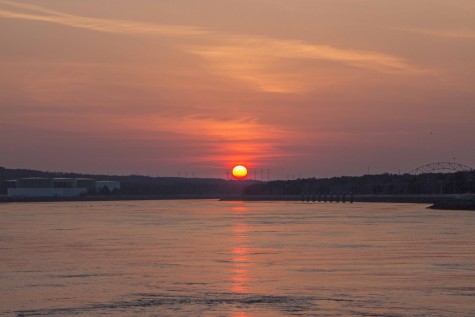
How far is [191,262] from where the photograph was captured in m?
43.4

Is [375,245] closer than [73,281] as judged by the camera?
No

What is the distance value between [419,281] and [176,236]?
30958 mm

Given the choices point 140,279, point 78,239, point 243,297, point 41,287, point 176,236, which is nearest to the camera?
point 243,297

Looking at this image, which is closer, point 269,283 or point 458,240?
point 269,283

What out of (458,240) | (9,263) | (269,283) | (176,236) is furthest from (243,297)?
(176,236)

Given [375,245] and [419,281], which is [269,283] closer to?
[419,281]

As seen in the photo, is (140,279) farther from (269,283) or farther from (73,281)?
(269,283)

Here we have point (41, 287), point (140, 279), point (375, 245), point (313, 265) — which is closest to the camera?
point (41, 287)

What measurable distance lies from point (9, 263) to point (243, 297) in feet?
49.6

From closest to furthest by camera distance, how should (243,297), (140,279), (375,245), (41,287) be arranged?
1. (243,297)
2. (41,287)
3. (140,279)
4. (375,245)

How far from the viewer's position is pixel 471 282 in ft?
114

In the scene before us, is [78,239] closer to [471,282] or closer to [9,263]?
[9,263]

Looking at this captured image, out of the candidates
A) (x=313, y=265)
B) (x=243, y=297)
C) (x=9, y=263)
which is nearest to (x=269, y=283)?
(x=243, y=297)

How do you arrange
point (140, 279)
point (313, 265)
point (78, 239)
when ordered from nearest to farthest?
1. point (140, 279)
2. point (313, 265)
3. point (78, 239)
